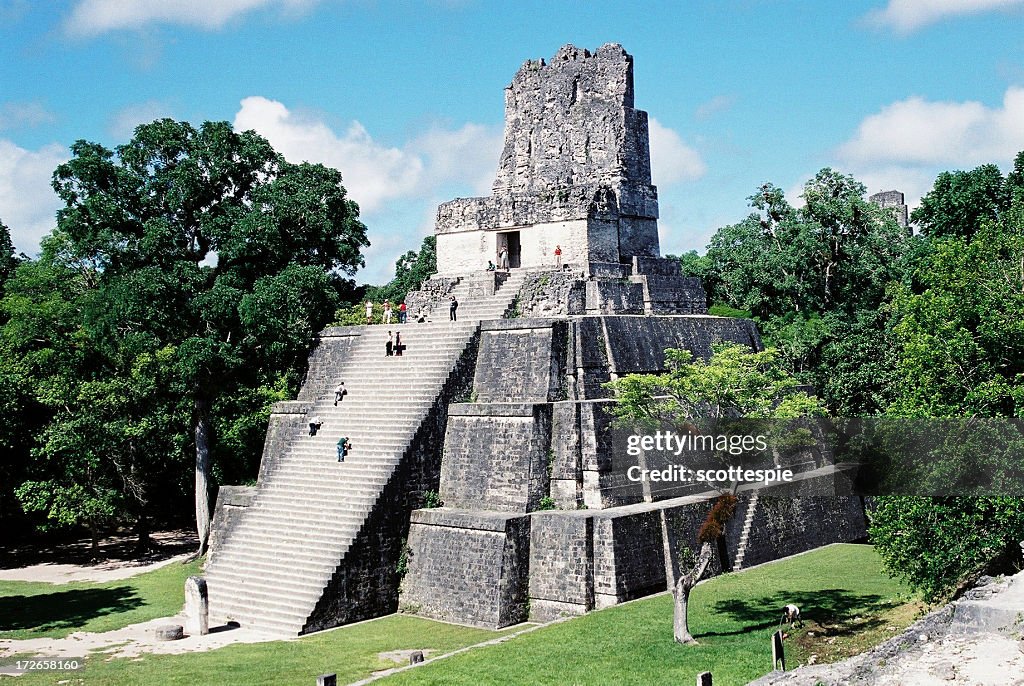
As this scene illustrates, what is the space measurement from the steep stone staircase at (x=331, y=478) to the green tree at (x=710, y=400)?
4199 millimetres

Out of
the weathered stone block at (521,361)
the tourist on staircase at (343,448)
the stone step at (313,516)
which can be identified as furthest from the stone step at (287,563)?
the weathered stone block at (521,361)

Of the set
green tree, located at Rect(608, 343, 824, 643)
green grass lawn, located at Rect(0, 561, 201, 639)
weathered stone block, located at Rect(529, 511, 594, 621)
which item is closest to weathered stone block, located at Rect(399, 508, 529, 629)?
weathered stone block, located at Rect(529, 511, 594, 621)

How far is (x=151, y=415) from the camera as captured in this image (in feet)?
78.8

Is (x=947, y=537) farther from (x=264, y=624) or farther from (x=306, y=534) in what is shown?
(x=264, y=624)

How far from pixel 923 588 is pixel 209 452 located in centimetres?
1613

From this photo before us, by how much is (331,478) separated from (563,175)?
8.99 metres

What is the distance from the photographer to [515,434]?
18375 millimetres

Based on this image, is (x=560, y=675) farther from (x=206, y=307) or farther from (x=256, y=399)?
(x=256, y=399)

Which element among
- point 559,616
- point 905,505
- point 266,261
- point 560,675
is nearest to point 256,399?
point 266,261

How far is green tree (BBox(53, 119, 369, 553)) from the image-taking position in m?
22.1

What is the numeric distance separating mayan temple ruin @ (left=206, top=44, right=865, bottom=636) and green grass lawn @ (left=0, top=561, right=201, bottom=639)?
4.67 feet

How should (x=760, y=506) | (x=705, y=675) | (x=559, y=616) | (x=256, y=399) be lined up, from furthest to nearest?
(x=256, y=399) < (x=760, y=506) < (x=559, y=616) < (x=705, y=675)

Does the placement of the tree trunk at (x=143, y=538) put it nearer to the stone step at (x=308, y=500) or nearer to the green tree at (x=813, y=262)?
the stone step at (x=308, y=500)

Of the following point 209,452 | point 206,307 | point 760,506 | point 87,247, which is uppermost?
point 87,247
